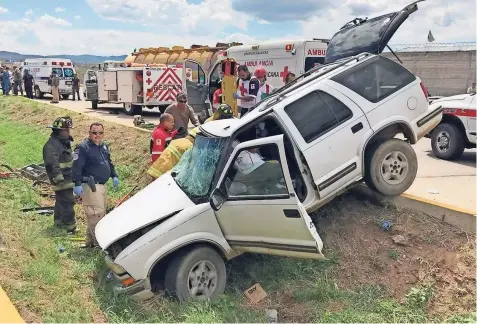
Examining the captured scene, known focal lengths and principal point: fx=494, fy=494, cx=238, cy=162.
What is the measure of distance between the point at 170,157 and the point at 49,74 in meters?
24.2

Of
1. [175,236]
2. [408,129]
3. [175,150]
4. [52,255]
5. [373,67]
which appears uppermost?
[373,67]

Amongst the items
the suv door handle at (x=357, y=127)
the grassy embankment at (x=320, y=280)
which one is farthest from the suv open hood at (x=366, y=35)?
the grassy embankment at (x=320, y=280)

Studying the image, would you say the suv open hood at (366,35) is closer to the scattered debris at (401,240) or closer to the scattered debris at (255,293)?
the scattered debris at (401,240)

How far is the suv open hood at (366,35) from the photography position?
672cm

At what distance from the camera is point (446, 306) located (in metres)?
4.94

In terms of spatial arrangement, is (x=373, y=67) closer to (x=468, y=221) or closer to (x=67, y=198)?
(x=468, y=221)

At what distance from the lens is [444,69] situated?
76.6 feet

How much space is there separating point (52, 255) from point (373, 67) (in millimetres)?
4626

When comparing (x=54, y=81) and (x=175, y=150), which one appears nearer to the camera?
(x=175, y=150)

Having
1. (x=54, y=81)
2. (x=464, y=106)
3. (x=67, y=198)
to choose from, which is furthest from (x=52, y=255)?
(x=54, y=81)

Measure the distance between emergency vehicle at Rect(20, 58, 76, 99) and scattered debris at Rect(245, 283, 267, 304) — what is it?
25366mm

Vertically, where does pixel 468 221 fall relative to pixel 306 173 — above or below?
below

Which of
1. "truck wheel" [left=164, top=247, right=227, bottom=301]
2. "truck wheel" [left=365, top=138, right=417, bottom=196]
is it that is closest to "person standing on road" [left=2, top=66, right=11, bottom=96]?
"truck wheel" [left=164, top=247, right=227, bottom=301]

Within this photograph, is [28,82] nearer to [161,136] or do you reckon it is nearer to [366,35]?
[161,136]
